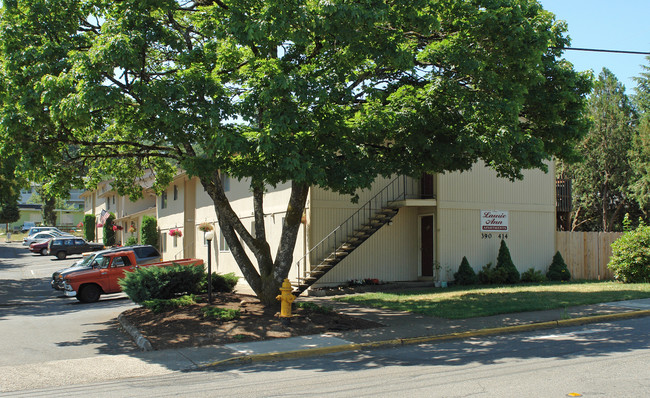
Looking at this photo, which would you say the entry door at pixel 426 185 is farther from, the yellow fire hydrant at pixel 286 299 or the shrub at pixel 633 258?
the yellow fire hydrant at pixel 286 299

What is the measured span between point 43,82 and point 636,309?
1396 cm

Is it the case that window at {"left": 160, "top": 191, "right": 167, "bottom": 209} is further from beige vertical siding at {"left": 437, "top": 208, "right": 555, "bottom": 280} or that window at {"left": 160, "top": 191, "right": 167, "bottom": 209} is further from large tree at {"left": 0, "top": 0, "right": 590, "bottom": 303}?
large tree at {"left": 0, "top": 0, "right": 590, "bottom": 303}

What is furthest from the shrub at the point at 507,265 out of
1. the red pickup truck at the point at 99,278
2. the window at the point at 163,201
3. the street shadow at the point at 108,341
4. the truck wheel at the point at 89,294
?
the window at the point at 163,201

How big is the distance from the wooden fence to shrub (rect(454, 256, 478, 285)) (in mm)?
5185

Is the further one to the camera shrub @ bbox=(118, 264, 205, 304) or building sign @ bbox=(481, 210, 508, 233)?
building sign @ bbox=(481, 210, 508, 233)

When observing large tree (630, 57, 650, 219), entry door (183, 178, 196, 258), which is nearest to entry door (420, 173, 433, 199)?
entry door (183, 178, 196, 258)

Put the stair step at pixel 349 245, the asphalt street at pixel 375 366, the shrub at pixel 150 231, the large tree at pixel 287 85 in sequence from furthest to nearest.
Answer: the shrub at pixel 150 231
the stair step at pixel 349 245
the large tree at pixel 287 85
the asphalt street at pixel 375 366

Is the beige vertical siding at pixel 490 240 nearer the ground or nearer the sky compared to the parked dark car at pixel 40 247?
nearer the sky

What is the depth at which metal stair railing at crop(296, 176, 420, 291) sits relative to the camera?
19266 millimetres

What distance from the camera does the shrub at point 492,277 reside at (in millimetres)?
21047

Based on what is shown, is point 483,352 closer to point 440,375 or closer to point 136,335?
point 440,375

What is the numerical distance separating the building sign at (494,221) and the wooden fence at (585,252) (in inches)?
113

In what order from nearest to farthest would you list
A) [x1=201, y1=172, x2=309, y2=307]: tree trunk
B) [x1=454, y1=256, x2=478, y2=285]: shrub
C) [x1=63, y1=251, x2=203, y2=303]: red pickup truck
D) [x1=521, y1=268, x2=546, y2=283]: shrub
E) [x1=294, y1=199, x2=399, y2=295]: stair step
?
[x1=201, y1=172, x2=309, y2=307]: tree trunk < [x1=294, y1=199, x2=399, y2=295]: stair step < [x1=63, y1=251, x2=203, y2=303]: red pickup truck < [x1=454, y1=256, x2=478, y2=285]: shrub < [x1=521, y1=268, x2=546, y2=283]: shrub

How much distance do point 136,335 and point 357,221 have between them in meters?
10.5
